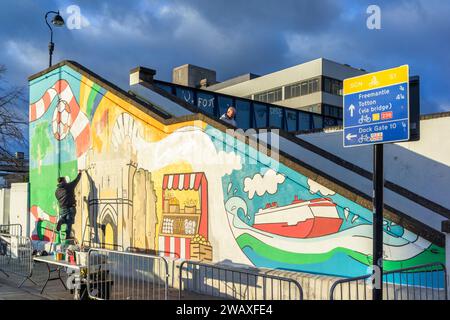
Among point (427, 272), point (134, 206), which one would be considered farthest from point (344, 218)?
point (134, 206)

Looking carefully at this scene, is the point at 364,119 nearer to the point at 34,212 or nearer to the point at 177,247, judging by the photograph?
the point at 177,247

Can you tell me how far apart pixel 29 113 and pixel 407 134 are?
1463cm

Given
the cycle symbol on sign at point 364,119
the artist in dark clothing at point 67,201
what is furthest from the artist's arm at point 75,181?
the cycle symbol on sign at point 364,119

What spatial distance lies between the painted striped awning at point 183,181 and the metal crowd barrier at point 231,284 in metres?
1.69

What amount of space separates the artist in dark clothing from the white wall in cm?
277

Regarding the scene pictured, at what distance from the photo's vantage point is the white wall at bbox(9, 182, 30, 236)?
51.3 ft

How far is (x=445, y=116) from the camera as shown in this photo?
380 inches

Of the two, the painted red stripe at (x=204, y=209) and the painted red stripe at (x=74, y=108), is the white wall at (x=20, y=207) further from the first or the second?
the painted red stripe at (x=204, y=209)

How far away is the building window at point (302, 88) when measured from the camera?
60719 mm

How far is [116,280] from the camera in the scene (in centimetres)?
883

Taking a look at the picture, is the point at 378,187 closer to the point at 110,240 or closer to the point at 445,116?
the point at 445,116

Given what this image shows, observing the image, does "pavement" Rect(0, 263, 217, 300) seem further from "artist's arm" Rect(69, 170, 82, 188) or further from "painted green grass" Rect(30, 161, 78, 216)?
"painted green grass" Rect(30, 161, 78, 216)

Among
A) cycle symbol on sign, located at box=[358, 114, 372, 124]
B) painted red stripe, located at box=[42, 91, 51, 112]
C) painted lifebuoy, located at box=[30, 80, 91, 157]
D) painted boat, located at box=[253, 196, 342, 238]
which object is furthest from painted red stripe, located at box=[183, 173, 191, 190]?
painted red stripe, located at box=[42, 91, 51, 112]

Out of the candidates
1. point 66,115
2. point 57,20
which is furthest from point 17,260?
point 57,20
